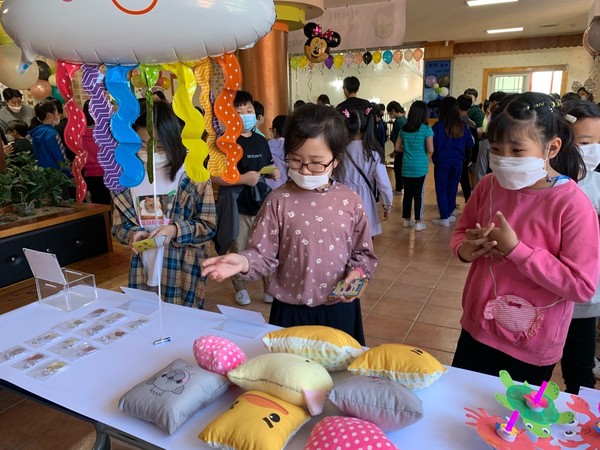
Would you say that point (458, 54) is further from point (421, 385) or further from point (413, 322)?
point (421, 385)

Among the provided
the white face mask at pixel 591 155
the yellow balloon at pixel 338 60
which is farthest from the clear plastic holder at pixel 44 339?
the yellow balloon at pixel 338 60

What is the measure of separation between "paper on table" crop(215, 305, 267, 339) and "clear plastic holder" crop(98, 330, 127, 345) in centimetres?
27

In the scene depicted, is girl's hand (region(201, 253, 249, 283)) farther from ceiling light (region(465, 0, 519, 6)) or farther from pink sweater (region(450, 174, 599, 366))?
ceiling light (region(465, 0, 519, 6))

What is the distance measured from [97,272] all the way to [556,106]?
312 centimetres

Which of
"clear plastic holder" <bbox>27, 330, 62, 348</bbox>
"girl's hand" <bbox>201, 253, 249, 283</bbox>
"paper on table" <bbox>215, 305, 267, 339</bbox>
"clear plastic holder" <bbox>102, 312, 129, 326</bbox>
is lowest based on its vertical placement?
"clear plastic holder" <bbox>27, 330, 62, 348</bbox>

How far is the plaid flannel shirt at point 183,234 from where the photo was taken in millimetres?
1734

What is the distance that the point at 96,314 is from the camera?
1.44 meters

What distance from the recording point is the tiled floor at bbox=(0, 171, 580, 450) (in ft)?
6.10

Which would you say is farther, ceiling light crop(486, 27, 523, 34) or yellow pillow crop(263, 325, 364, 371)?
ceiling light crop(486, 27, 523, 34)

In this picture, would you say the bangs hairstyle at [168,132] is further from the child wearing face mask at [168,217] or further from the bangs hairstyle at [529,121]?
the bangs hairstyle at [529,121]

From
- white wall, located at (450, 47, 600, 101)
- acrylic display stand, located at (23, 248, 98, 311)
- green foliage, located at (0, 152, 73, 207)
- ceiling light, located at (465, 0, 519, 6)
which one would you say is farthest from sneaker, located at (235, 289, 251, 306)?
white wall, located at (450, 47, 600, 101)

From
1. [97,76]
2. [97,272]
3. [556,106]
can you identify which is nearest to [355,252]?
[556,106]

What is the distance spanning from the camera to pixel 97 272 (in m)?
3.34

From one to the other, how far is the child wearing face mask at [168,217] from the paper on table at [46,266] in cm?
26
